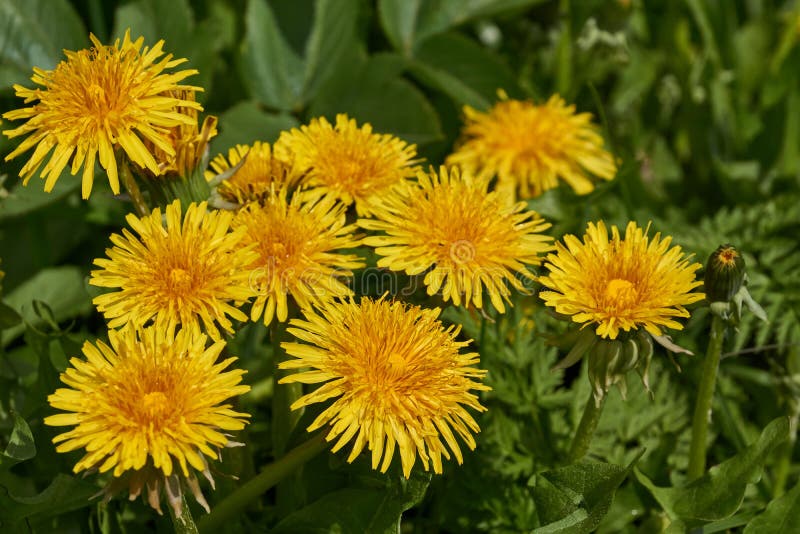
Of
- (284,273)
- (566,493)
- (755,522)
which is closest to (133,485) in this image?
(284,273)

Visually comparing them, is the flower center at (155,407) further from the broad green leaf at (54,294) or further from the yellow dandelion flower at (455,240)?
the broad green leaf at (54,294)

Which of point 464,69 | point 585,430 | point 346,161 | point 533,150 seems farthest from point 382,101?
point 585,430

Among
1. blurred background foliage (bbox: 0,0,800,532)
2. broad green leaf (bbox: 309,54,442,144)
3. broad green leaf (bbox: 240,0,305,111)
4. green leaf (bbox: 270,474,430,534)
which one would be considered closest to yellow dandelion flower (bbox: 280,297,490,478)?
green leaf (bbox: 270,474,430,534)

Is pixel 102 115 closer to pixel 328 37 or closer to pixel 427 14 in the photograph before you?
pixel 328 37

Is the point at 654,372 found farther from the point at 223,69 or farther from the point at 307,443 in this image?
the point at 223,69

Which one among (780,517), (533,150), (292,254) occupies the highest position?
(533,150)

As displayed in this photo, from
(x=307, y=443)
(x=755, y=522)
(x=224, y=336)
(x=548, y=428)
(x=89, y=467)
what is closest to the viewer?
(x=89, y=467)

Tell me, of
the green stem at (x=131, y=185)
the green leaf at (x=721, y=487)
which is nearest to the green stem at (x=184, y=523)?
the green stem at (x=131, y=185)
